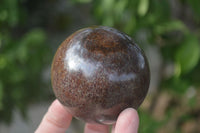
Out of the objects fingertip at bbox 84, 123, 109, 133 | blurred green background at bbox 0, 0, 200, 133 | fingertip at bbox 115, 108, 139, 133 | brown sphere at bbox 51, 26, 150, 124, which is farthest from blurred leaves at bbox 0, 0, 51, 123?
fingertip at bbox 115, 108, 139, 133

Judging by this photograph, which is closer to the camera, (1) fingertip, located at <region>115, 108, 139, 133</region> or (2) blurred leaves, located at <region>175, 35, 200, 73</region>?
(1) fingertip, located at <region>115, 108, 139, 133</region>

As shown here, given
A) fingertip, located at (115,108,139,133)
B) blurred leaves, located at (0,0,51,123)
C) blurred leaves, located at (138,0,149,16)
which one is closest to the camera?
fingertip, located at (115,108,139,133)

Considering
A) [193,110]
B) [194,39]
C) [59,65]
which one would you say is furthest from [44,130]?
[193,110]

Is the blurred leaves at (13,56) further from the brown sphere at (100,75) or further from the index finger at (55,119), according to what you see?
the brown sphere at (100,75)

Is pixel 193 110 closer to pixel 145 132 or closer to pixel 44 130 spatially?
pixel 145 132

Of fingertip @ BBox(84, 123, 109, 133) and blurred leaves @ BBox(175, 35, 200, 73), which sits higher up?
blurred leaves @ BBox(175, 35, 200, 73)

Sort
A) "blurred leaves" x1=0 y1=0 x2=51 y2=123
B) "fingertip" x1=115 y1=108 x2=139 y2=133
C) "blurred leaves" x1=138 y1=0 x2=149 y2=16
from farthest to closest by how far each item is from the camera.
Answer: "blurred leaves" x1=0 y1=0 x2=51 y2=123 < "blurred leaves" x1=138 y1=0 x2=149 y2=16 < "fingertip" x1=115 y1=108 x2=139 y2=133

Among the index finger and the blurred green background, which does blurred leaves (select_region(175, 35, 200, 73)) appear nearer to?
the blurred green background
